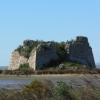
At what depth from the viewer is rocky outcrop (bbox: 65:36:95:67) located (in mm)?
55759

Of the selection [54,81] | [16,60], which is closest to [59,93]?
[54,81]

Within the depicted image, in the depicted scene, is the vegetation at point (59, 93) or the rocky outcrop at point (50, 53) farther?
the rocky outcrop at point (50, 53)

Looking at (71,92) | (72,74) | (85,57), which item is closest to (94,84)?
(71,92)

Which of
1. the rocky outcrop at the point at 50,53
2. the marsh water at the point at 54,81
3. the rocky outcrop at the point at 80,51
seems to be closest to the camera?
the marsh water at the point at 54,81

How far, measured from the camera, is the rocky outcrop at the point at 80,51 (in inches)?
2195

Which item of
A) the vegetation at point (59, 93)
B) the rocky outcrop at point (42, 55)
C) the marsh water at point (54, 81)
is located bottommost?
the vegetation at point (59, 93)

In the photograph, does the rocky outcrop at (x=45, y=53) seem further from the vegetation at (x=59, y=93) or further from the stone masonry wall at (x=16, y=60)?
the vegetation at (x=59, y=93)

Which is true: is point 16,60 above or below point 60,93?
above

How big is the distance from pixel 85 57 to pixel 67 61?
330 centimetres

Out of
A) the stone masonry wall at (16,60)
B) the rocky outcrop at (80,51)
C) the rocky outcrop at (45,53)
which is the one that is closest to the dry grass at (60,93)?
the rocky outcrop at (45,53)

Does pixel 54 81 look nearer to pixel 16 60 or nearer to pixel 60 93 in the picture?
pixel 60 93

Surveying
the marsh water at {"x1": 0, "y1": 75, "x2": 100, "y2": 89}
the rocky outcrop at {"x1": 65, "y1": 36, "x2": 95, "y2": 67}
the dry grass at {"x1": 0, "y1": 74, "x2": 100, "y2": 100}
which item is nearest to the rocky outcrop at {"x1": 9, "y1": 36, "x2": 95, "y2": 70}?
the rocky outcrop at {"x1": 65, "y1": 36, "x2": 95, "y2": 67}

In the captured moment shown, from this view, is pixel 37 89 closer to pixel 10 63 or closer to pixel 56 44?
pixel 56 44

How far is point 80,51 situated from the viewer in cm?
5675
